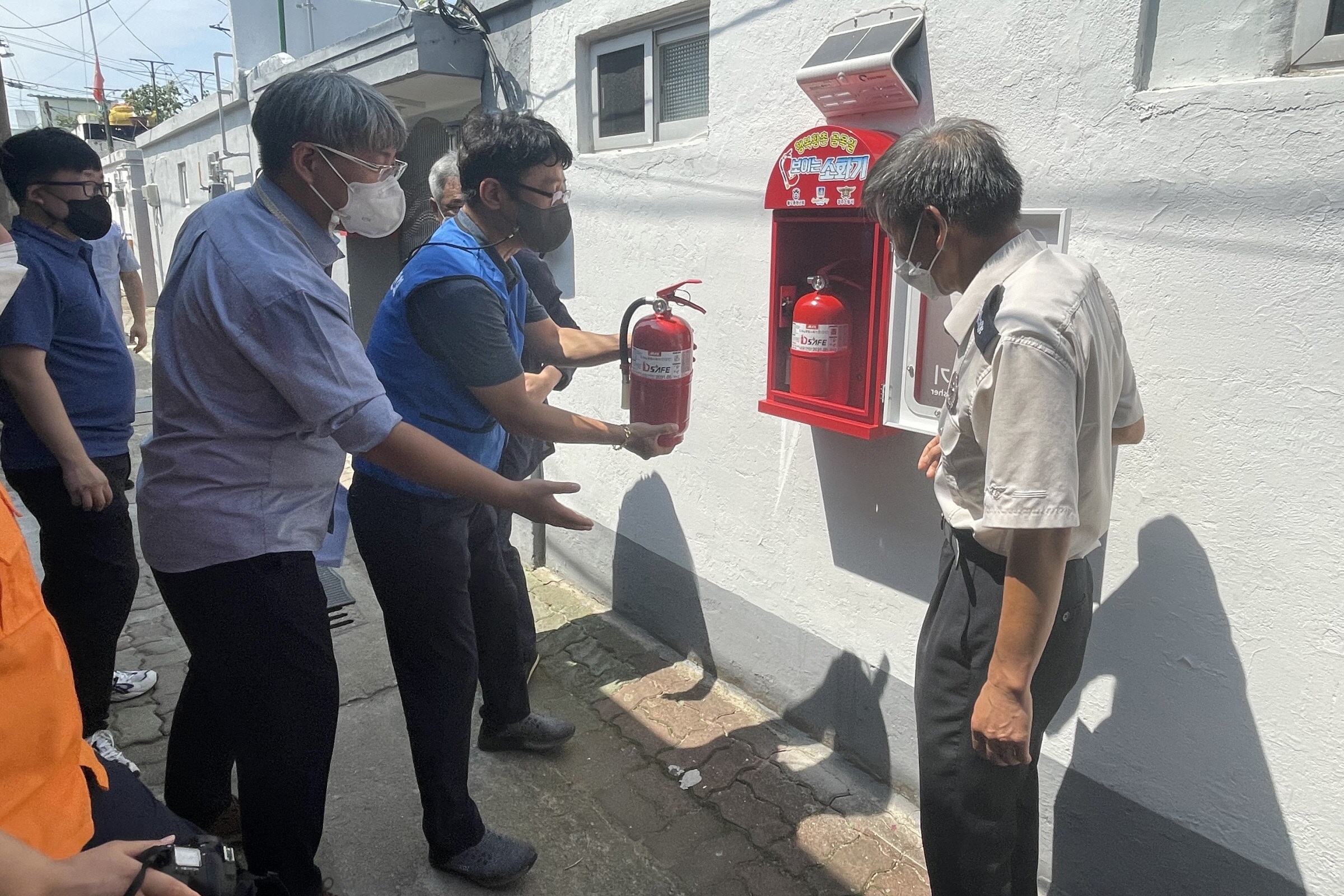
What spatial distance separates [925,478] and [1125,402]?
0.78 m

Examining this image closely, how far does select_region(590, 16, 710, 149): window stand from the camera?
343 centimetres

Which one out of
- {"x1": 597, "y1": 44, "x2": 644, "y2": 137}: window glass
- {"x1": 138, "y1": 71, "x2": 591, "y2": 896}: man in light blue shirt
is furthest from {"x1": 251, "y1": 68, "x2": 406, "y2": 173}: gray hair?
{"x1": 597, "y1": 44, "x2": 644, "y2": 137}: window glass

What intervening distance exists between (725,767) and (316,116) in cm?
234

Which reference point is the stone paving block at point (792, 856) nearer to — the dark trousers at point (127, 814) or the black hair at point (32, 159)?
the dark trousers at point (127, 814)

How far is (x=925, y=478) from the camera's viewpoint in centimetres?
260

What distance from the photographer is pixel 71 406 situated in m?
2.87

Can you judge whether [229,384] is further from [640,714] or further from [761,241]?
[640,714]

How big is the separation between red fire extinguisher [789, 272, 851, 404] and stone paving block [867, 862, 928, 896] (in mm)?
1379

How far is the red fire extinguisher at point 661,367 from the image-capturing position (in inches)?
102

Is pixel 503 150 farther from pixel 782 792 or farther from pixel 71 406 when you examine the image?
pixel 782 792

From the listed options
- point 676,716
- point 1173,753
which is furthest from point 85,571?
point 1173,753

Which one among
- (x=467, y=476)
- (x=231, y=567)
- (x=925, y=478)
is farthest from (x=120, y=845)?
(x=925, y=478)

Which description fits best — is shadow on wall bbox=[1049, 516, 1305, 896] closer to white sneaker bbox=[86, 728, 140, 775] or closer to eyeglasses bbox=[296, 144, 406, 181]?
eyeglasses bbox=[296, 144, 406, 181]

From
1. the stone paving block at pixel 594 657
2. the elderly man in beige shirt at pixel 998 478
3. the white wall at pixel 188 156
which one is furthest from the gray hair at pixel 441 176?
the white wall at pixel 188 156
